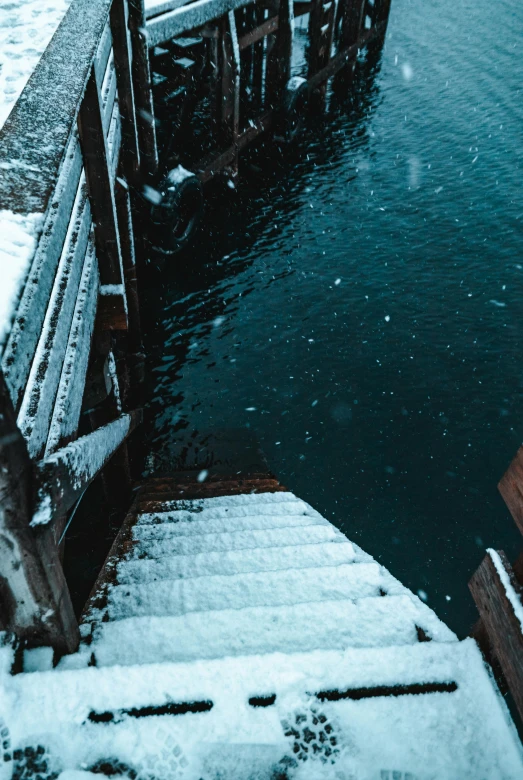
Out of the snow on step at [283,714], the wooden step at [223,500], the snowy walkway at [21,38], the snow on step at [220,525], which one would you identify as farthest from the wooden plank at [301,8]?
the snow on step at [283,714]

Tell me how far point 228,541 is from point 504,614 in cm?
179

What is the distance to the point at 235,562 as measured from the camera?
303cm

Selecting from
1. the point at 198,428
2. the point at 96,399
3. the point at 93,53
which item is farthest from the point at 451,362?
the point at 93,53

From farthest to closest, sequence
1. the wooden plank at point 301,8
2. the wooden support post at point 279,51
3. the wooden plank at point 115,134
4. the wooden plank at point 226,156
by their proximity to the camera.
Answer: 1. the wooden plank at point 301,8
2. the wooden support post at point 279,51
3. the wooden plank at point 226,156
4. the wooden plank at point 115,134

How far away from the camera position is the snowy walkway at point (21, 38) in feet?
13.3

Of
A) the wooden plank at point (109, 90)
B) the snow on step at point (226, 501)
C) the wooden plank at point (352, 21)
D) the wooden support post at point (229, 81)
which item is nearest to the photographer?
the snow on step at point (226, 501)

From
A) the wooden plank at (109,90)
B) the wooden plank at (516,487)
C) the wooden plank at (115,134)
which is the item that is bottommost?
the wooden plank at (516,487)

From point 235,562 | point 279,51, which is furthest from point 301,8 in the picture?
point 235,562

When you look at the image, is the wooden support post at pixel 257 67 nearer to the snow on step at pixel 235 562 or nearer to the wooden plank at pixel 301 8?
the wooden plank at pixel 301 8

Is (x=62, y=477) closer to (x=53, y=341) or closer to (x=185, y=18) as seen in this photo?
(x=53, y=341)

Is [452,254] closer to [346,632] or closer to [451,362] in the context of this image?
[451,362]

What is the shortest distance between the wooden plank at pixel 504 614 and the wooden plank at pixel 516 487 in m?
0.22

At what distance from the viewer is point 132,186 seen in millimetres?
8344

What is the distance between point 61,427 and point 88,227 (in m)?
1.83
